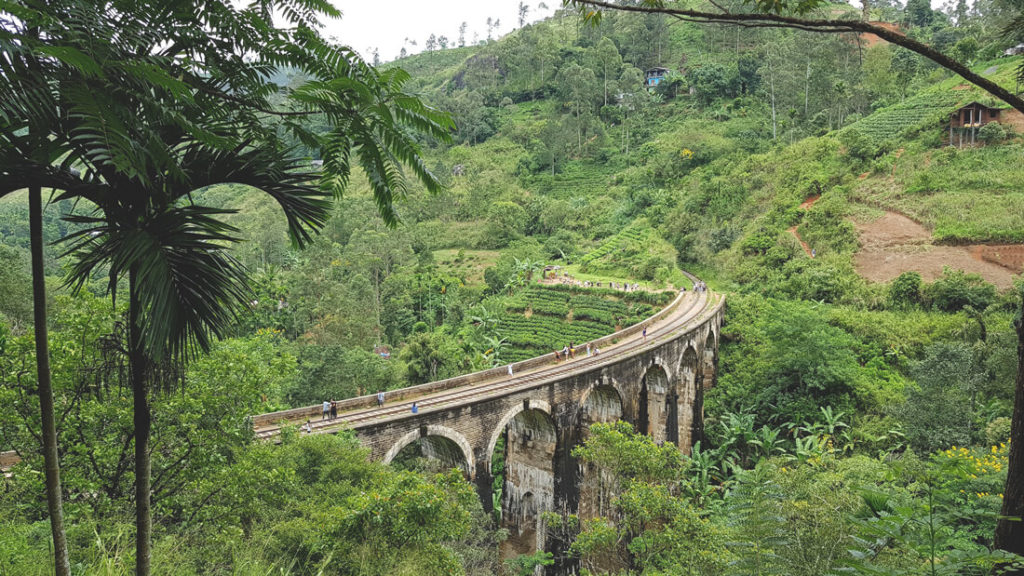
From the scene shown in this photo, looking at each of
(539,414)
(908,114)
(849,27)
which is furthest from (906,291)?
(849,27)

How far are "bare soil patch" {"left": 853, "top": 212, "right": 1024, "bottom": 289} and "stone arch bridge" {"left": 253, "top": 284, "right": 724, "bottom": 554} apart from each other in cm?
934

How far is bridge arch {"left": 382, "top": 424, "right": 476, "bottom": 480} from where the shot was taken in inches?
494

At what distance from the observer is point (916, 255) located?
84.5 ft

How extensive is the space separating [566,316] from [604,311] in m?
2.24

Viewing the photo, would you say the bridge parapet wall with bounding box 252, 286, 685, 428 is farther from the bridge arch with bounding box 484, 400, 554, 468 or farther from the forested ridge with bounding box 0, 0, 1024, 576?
the bridge arch with bounding box 484, 400, 554, 468

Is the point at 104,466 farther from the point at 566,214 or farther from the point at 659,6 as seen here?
the point at 566,214

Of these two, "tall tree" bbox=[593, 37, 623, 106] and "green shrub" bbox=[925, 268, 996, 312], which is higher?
"tall tree" bbox=[593, 37, 623, 106]

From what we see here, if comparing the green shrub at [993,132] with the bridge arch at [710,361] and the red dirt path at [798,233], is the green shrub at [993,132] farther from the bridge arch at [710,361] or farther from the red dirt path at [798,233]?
the bridge arch at [710,361]

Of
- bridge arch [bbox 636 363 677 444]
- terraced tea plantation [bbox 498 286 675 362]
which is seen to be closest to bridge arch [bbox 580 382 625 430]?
bridge arch [bbox 636 363 677 444]

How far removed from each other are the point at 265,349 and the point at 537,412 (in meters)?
8.39

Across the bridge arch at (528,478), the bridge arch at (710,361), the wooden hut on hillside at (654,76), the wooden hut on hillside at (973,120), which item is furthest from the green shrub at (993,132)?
the wooden hut on hillside at (654,76)

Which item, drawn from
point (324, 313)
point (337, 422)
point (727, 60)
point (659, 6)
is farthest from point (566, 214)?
point (659, 6)

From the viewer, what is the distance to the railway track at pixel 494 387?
1259 centimetres

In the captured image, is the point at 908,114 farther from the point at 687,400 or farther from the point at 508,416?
the point at 508,416
